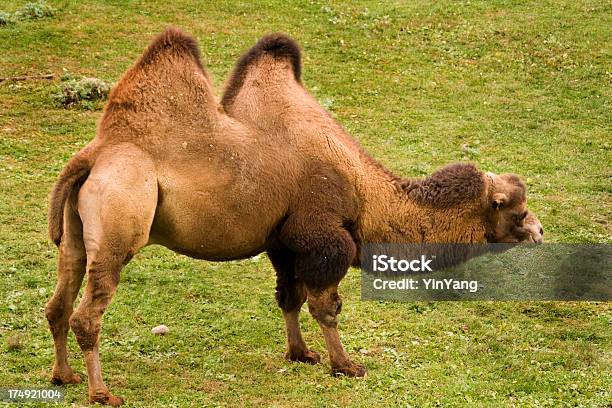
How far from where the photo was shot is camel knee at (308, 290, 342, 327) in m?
8.38

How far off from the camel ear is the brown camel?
0.01m

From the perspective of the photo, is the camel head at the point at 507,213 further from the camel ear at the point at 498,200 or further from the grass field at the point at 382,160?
the grass field at the point at 382,160

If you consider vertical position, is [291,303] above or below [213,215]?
below

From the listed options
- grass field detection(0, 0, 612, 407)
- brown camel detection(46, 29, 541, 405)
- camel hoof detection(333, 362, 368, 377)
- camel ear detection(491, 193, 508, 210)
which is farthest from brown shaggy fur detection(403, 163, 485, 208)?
camel hoof detection(333, 362, 368, 377)

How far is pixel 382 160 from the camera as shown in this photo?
1434 centimetres

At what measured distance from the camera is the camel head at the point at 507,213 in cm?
885

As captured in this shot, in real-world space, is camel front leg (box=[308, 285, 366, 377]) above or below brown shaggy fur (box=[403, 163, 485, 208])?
below

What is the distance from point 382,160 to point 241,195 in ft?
21.6

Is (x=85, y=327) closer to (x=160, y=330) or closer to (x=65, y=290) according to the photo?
(x=65, y=290)

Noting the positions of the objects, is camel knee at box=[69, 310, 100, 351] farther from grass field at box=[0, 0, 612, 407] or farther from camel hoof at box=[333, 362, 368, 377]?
camel hoof at box=[333, 362, 368, 377]

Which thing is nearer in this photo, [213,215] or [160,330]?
[213,215]

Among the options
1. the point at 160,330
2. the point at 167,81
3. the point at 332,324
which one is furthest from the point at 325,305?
the point at 167,81

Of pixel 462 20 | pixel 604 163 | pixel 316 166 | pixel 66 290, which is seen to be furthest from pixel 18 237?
pixel 462 20

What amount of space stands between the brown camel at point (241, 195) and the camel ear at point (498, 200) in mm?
13
